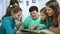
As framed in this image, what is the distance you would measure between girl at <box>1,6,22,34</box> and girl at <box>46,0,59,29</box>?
1.03 ft

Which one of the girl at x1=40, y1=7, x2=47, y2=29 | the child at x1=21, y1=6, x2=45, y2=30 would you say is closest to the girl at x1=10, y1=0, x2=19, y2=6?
the child at x1=21, y1=6, x2=45, y2=30

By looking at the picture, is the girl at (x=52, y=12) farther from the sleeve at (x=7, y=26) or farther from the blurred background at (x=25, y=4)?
the sleeve at (x=7, y=26)

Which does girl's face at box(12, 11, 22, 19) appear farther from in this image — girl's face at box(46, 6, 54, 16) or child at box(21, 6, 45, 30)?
girl's face at box(46, 6, 54, 16)

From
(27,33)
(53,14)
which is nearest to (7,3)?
(27,33)

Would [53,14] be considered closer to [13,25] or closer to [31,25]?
[31,25]

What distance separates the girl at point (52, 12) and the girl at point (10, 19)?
1.03ft

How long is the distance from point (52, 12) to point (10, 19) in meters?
0.45

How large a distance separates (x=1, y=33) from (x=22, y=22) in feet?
0.85

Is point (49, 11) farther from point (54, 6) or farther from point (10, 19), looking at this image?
point (10, 19)

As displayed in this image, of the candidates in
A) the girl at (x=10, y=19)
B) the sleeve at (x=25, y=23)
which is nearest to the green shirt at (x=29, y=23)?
the sleeve at (x=25, y=23)

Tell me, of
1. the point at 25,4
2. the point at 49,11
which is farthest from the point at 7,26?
the point at 49,11

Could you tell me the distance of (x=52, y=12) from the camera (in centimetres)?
144

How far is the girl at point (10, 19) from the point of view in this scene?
1.59 meters

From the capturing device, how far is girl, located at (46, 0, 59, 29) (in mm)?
1423
